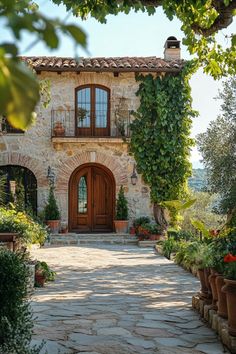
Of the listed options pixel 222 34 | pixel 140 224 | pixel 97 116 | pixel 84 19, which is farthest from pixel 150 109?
pixel 84 19

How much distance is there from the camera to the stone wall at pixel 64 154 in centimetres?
1641

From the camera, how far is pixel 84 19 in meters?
6.97

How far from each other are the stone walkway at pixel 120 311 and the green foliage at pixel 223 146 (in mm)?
8114

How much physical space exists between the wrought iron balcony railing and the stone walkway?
7.14 m

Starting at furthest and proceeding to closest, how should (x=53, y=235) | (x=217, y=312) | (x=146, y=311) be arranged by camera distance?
(x=53, y=235) < (x=146, y=311) < (x=217, y=312)

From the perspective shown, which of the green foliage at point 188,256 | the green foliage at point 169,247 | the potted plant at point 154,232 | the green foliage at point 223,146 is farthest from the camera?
the green foliage at point 223,146

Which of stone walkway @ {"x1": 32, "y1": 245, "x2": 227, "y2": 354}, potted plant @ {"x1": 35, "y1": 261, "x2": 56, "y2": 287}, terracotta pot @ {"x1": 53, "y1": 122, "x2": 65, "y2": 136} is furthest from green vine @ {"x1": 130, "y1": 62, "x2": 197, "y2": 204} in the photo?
potted plant @ {"x1": 35, "y1": 261, "x2": 56, "y2": 287}

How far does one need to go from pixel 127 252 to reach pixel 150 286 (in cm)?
506

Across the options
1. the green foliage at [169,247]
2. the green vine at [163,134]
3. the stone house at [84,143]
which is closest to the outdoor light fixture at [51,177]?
the stone house at [84,143]

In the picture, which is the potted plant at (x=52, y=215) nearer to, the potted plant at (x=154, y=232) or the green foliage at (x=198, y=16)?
the potted plant at (x=154, y=232)

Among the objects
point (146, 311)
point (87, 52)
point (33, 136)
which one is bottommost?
point (146, 311)

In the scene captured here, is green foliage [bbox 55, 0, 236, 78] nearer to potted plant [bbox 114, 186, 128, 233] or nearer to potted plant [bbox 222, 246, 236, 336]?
potted plant [bbox 222, 246, 236, 336]

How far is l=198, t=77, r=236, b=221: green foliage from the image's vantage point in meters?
17.7

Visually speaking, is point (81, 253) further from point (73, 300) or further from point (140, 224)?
point (73, 300)
